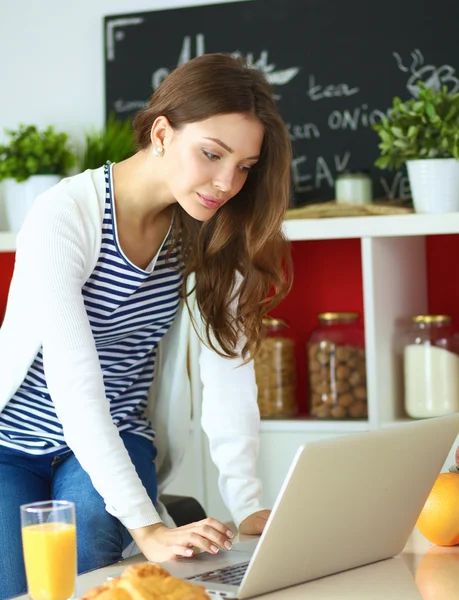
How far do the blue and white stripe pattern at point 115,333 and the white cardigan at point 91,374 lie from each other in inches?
1.8

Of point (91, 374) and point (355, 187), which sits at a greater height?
point (355, 187)

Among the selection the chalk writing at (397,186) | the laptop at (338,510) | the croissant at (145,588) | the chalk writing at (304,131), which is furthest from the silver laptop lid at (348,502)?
the chalk writing at (304,131)

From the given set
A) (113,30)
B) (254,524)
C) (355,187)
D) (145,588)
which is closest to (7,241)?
(113,30)

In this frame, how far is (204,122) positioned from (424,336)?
1.17 m

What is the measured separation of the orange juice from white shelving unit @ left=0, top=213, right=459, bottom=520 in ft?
4.54

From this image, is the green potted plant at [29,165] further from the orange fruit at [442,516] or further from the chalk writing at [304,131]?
the orange fruit at [442,516]

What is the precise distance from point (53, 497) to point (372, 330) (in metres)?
1.02

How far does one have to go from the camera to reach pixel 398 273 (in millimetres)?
2484

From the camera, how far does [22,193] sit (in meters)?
2.71

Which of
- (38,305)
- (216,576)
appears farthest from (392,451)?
(38,305)

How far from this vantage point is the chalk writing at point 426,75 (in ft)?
8.14

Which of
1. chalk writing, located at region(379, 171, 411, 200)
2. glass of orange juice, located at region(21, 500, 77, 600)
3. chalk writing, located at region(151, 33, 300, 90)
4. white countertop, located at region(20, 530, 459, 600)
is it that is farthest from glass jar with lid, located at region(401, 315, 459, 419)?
glass of orange juice, located at region(21, 500, 77, 600)

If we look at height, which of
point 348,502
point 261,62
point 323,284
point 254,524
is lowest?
point 254,524

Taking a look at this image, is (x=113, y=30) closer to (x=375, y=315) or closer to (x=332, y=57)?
(x=332, y=57)
